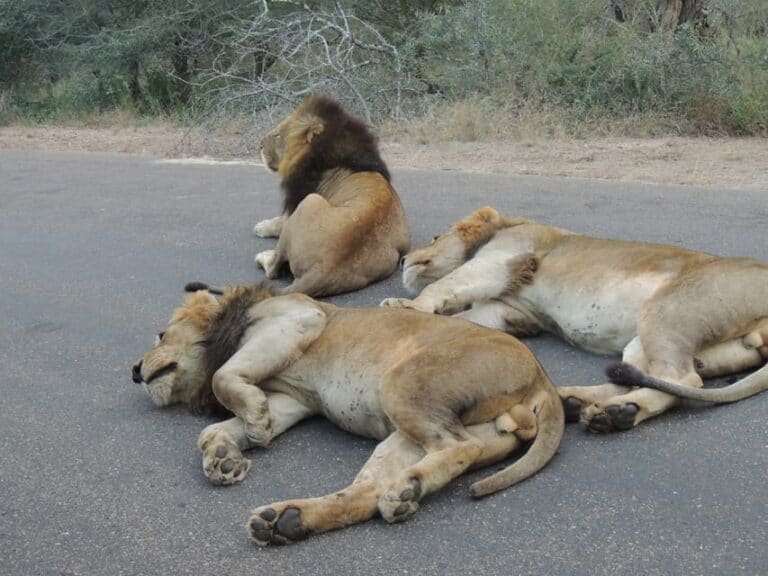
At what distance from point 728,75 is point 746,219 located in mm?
6011

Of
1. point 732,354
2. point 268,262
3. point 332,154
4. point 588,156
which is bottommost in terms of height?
point 588,156

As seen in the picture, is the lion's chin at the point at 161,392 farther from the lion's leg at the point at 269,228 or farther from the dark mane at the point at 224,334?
the lion's leg at the point at 269,228

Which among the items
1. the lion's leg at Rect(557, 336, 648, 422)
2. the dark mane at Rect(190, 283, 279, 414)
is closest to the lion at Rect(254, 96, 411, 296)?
the dark mane at Rect(190, 283, 279, 414)

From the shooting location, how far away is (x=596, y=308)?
4949mm

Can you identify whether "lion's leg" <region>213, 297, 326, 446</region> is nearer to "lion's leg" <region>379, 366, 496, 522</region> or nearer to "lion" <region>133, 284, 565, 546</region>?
"lion" <region>133, 284, 565, 546</region>

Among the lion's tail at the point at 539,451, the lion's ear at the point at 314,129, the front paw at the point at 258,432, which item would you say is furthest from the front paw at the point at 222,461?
the lion's ear at the point at 314,129

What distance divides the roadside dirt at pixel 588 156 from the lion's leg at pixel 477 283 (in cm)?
426

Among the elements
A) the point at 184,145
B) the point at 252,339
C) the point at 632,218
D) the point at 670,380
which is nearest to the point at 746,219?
the point at 632,218

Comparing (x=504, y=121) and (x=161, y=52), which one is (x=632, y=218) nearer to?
(x=504, y=121)

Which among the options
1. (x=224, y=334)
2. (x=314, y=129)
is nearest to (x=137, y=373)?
(x=224, y=334)

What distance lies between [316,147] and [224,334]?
326cm

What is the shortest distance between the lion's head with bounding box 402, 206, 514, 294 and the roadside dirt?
3985 mm

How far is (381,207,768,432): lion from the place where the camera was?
4.12 m

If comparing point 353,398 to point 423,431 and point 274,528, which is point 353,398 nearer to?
point 423,431
